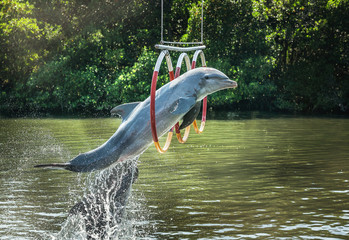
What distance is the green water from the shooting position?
13.5m

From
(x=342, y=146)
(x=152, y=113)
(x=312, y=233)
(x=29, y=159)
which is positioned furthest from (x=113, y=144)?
(x=342, y=146)

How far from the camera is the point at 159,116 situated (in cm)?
1038

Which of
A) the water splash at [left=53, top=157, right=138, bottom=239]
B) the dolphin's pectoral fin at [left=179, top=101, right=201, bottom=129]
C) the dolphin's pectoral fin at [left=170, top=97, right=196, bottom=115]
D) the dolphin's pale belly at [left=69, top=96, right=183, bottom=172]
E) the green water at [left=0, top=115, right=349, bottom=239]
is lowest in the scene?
the green water at [left=0, top=115, right=349, bottom=239]

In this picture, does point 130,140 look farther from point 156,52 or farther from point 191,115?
point 156,52

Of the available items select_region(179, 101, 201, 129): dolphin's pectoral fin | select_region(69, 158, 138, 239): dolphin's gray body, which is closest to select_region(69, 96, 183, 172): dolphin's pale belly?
select_region(179, 101, 201, 129): dolphin's pectoral fin

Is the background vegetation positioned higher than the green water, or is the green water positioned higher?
the background vegetation

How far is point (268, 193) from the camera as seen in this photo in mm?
16641

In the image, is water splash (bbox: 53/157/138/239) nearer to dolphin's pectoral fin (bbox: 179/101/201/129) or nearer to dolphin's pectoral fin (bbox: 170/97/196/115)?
dolphin's pectoral fin (bbox: 179/101/201/129)

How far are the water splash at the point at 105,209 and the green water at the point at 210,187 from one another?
1.12 ft

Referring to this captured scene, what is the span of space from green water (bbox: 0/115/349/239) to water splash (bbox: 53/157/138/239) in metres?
0.34

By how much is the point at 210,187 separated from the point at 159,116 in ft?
24.9

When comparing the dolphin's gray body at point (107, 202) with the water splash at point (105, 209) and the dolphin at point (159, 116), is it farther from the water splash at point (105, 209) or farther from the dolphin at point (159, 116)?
the dolphin at point (159, 116)

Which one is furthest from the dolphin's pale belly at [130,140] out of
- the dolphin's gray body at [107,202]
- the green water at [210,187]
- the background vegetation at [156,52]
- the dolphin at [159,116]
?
the background vegetation at [156,52]

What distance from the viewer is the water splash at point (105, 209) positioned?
39.5 ft
